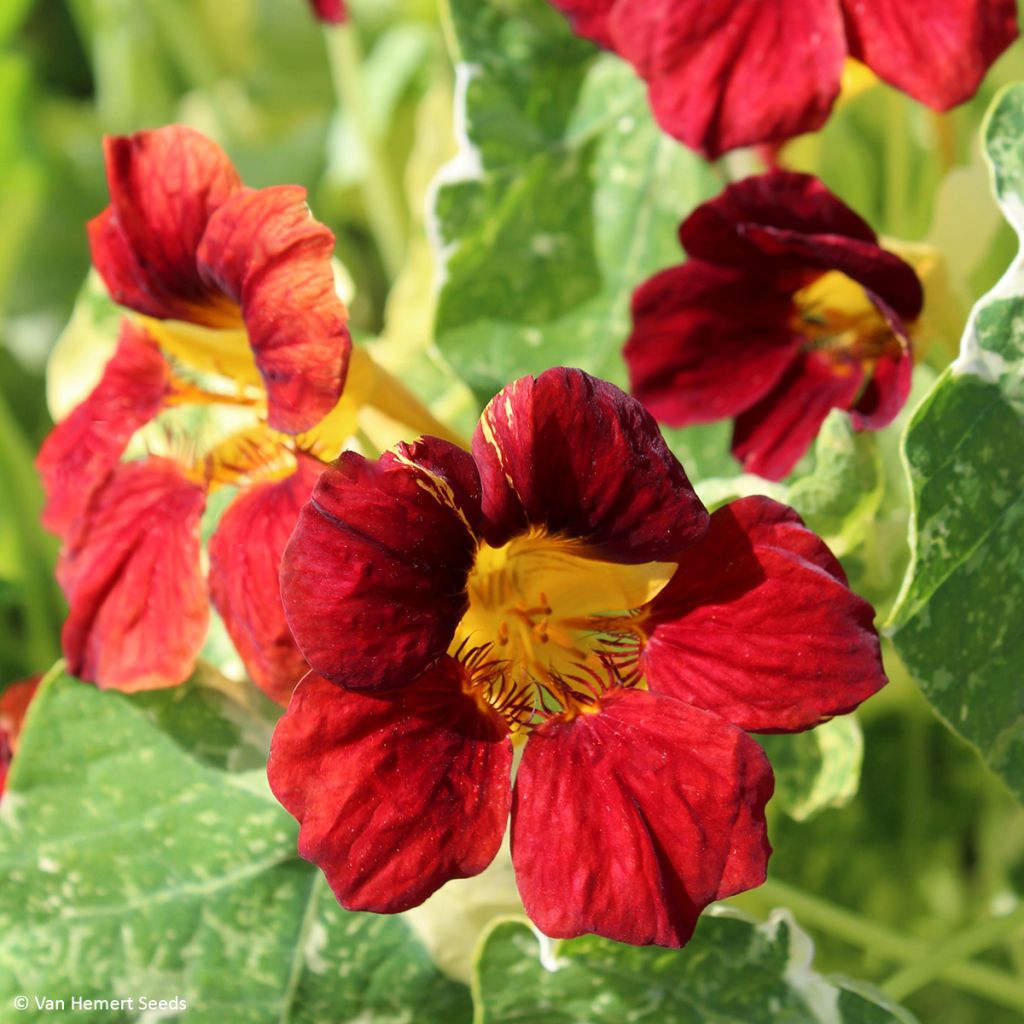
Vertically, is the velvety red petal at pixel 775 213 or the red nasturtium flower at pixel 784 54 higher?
the red nasturtium flower at pixel 784 54

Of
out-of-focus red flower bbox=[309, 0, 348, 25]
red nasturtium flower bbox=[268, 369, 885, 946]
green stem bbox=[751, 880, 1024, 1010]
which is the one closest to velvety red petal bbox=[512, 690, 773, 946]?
red nasturtium flower bbox=[268, 369, 885, 946]

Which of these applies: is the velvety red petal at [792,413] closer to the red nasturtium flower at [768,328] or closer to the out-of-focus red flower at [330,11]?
the red nasturtium flower at [768,328]

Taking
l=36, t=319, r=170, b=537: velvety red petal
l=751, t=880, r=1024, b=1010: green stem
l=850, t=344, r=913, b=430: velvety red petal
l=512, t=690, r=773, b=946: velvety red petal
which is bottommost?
l=751, t=880, r=1024, b=1010: green stem

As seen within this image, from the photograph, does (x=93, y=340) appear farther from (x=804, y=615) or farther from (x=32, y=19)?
(x=32, y=19)

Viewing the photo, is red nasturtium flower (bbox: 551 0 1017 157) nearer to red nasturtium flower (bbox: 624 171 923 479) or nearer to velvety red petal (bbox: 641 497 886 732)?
red nasturtium flower (bbox: 624 171 923 479)

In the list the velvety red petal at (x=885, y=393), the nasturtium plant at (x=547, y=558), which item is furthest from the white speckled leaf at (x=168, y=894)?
the velvety red petal at (x=885, y=393)

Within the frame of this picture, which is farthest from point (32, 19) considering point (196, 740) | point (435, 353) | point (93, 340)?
point (196, 740)
